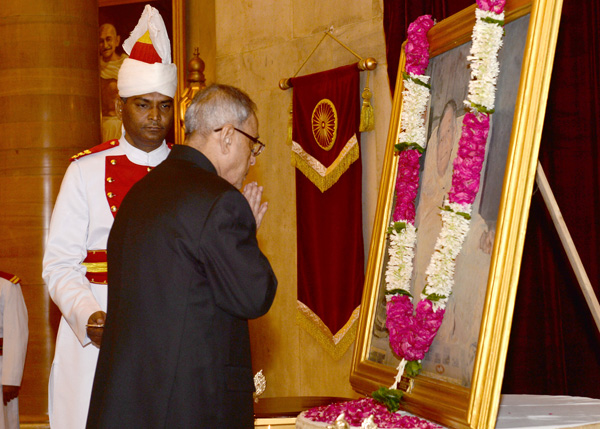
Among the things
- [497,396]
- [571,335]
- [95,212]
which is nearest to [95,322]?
[95,212]

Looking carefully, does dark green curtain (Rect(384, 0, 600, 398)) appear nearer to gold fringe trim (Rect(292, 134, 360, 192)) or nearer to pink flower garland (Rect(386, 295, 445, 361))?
pink flower garland (Rect(386, 295, 445, 361))

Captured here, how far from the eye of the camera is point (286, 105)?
7.41 m

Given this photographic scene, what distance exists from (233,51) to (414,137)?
4.73 meters

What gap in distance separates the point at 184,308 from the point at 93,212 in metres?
1.07

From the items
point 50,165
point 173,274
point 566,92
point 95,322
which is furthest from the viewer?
point 50,165

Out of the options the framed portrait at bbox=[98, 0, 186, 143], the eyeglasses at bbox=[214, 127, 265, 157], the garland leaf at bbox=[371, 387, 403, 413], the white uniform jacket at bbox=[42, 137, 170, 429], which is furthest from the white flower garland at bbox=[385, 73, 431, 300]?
the framed portrait at bbox=[98, 0, 186, 143]

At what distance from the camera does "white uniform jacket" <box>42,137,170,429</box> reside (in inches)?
125

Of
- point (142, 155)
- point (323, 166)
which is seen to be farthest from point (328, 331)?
point (142, 155)

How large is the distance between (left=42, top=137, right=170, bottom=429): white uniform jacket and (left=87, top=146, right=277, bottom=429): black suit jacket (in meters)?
0.62

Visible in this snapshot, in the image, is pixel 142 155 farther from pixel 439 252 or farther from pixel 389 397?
pixel 389 397

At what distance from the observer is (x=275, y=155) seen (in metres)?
7.52

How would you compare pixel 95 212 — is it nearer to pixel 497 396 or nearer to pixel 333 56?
pixel 497 396

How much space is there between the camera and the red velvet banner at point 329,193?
6.59 meters

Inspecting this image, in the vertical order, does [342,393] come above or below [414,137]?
below
